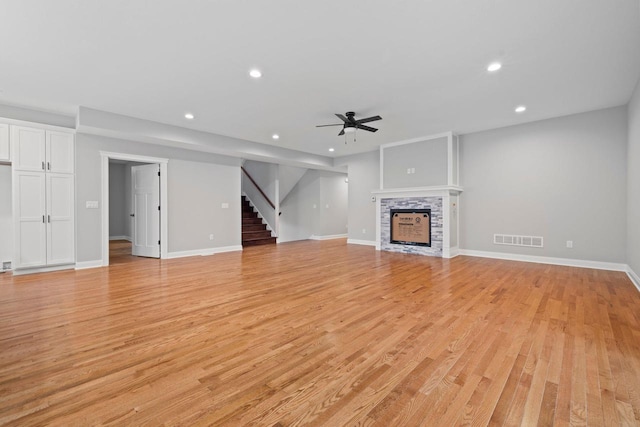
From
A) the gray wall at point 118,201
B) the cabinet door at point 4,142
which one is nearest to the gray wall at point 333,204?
the gray wall at point 118,201

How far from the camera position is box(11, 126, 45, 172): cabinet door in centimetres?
475

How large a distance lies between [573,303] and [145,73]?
238 inches

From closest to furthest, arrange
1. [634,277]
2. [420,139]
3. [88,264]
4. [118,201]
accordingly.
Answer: [634,277] < [88,264] < [420,139] < [118,201]

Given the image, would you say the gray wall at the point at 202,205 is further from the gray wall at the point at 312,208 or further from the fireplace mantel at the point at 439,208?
the fireplace mantel at the point at 439,208

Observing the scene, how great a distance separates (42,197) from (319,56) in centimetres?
548

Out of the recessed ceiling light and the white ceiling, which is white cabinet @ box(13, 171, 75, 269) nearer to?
the white ceiling

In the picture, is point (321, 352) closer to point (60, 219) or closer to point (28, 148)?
point (60, 219)

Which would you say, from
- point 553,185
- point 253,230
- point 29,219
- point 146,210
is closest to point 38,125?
point 29,219

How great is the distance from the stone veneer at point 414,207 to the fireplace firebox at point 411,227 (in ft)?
0.27

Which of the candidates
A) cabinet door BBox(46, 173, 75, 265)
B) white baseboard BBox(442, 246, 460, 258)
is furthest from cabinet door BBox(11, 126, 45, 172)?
white baseboard BBox(442, 246, 460, 258)

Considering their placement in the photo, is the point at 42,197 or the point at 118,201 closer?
the point at 42,197

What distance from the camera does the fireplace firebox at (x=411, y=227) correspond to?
22.4 feet

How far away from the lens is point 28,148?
4867 mm

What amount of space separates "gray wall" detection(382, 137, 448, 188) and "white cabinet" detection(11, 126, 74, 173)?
698 cm
